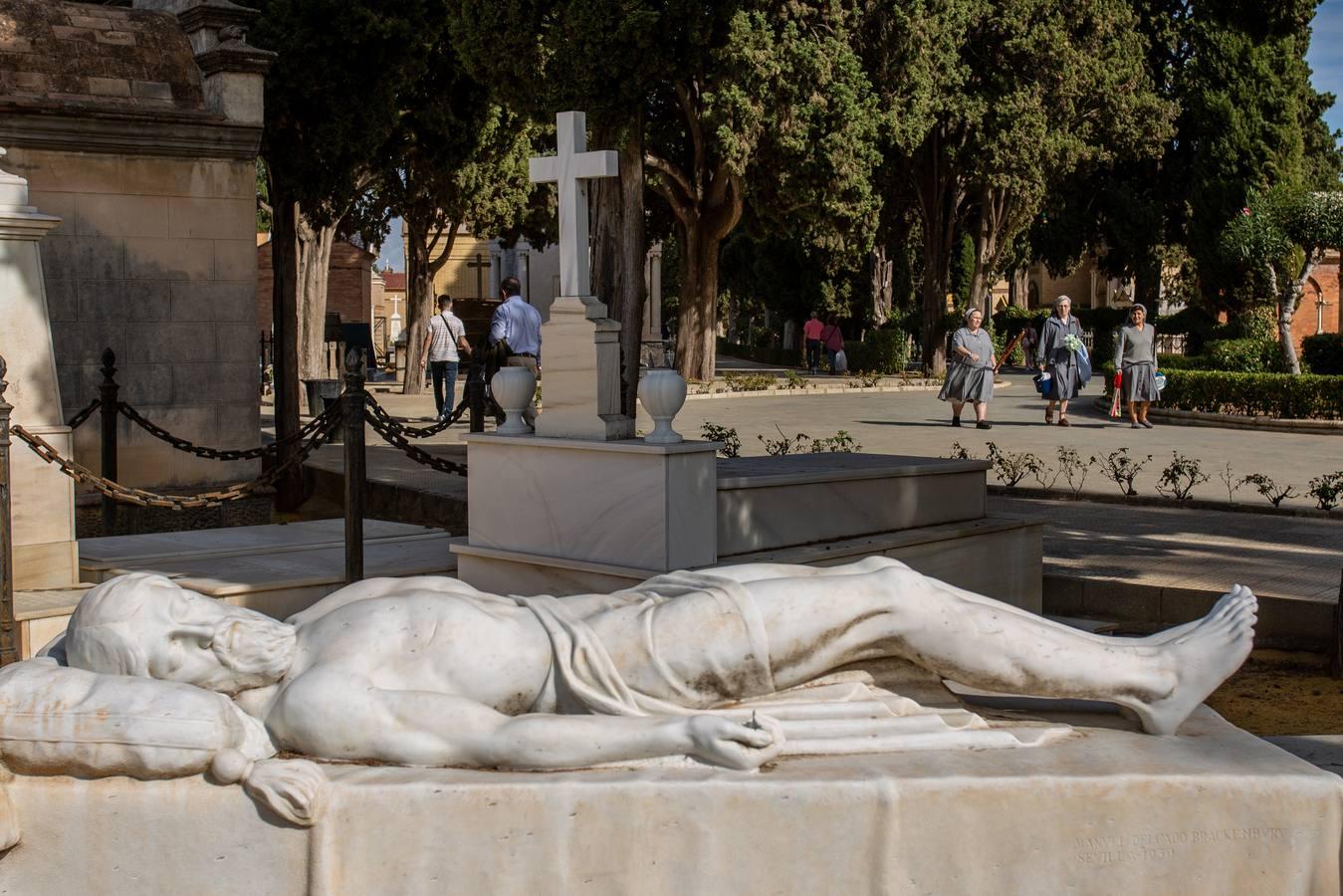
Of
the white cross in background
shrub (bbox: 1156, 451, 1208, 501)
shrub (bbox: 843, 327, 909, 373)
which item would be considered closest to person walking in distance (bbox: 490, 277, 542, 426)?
shrub (bbox: 1156, 451, 1208, 501)

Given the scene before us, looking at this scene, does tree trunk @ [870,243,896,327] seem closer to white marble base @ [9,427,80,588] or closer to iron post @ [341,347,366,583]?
iron post @ [341,347,366,583]

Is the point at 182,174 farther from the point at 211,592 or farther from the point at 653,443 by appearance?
the point at 653,443

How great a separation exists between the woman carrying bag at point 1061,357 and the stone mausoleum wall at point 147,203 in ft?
32.4

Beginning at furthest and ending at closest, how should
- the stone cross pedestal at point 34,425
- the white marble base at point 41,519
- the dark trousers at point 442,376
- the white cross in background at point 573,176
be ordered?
1. the dark trousers at point 442,376
2. the white marble base at point 41,519
3. the stone cross pedestal at point 34,425
4. the white cross in background at point 573,176

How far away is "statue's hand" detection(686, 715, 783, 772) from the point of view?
11.6 ft

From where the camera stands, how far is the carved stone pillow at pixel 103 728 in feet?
11.1

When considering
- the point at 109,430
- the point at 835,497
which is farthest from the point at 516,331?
the point at 835,497

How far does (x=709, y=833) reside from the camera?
347 centimetres

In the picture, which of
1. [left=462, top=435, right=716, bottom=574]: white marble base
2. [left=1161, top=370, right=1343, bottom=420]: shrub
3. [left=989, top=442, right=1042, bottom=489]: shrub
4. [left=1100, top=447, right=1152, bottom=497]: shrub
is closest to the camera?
[left=462, top=435, right=716, bottom=574]: white marble base

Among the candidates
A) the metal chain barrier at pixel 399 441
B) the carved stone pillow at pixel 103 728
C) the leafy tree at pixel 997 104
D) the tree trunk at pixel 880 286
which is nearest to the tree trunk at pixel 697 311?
the leafy tree at pixel 997 104

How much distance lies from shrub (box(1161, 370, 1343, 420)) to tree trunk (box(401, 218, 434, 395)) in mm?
12544

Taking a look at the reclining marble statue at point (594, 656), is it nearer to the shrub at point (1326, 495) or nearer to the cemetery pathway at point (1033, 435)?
the shrub at point (1326, 495)

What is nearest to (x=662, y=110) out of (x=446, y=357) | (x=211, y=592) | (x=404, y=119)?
(x=404, y=119)

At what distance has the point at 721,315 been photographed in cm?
6956
